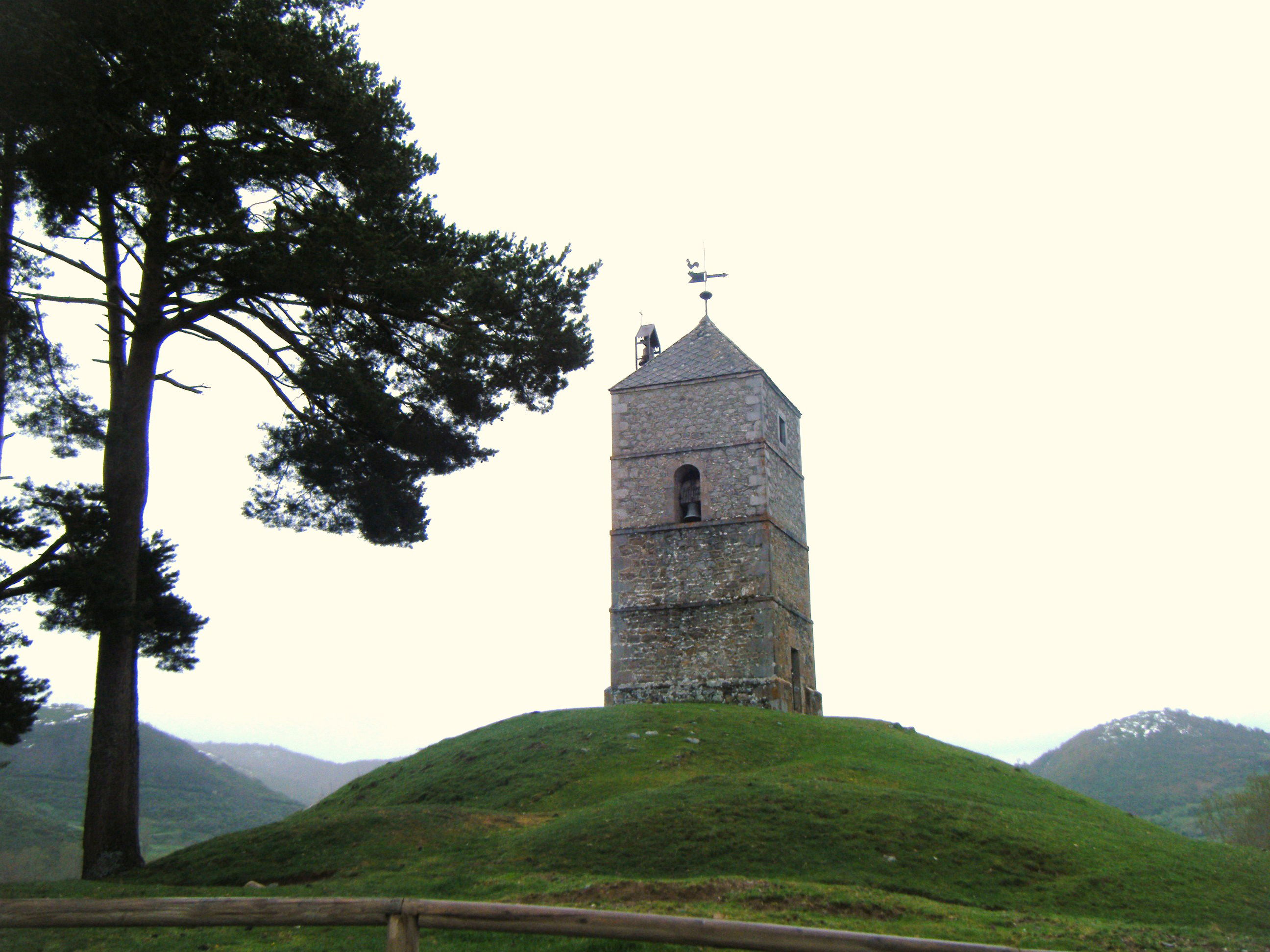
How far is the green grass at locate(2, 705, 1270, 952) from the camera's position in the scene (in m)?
10.0

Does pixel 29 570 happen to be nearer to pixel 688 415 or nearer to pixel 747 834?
pixel 747 834

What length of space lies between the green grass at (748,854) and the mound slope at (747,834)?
0.15 ft

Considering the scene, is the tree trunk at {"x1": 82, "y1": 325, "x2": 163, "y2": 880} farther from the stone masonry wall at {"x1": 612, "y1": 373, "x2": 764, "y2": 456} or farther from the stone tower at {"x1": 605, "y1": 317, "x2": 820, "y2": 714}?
the stone masonry wall at {"x1": 612, "y1": 373, "x2": 764, "y2": 456}

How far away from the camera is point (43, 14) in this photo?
1205cm

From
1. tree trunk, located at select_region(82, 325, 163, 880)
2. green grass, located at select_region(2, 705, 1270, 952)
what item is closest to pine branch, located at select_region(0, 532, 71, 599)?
tree trunk, located at select_region(82, 325, 163, 880)

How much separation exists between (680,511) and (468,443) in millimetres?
12710

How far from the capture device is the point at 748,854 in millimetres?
12508

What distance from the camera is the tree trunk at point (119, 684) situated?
13.3m

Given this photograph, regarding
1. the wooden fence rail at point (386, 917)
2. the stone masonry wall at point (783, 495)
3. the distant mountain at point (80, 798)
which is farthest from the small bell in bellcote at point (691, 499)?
the distant mountain at point (80, 798)

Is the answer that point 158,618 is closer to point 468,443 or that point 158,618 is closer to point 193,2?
point 468,443

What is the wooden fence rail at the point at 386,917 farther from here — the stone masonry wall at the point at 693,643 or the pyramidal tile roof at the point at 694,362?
the pyramidal tile roof at the point at 694,362

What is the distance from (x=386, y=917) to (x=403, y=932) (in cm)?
14

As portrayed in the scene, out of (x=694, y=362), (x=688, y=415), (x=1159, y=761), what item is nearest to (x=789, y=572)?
(x=688, y=415)

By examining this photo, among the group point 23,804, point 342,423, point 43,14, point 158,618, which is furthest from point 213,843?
point 23,804
